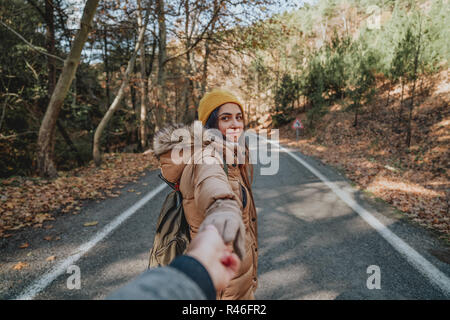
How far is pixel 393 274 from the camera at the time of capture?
2980mm

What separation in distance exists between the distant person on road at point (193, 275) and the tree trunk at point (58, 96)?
23.5ft

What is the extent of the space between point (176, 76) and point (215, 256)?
15.1 meters

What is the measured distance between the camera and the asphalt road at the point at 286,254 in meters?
2.73

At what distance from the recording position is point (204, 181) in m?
1.22

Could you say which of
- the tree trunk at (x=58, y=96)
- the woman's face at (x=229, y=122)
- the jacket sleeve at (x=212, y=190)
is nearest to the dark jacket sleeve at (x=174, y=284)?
the jacket sleeve at (x=212, y=190)

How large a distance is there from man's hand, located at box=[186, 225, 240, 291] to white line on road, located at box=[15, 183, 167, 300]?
9.64 ft

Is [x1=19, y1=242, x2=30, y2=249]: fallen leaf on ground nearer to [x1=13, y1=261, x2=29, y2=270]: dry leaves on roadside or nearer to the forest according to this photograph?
[x1=13, y1=261, x2=29, y2=270]: dry leaves on roadside

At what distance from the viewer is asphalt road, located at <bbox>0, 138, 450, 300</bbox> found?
2.73m

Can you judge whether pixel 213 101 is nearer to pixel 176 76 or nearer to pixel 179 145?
pixel 179 145

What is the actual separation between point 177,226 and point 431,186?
906 cm

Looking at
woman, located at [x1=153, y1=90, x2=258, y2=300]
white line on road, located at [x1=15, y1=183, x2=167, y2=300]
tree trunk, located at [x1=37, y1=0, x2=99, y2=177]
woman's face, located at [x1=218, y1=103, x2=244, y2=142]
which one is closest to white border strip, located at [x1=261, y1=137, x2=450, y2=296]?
woman, located at [x1=153, y1=90, x2=258, y2=300]

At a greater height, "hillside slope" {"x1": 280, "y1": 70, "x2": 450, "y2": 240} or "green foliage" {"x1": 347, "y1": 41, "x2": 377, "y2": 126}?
"green foliage" {"x1": 347, "y1": 41, "x2": 377, "y2": 126}

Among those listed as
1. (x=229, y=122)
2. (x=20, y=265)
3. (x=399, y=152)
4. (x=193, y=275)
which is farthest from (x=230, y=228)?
(x=399, y=152)
